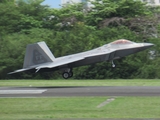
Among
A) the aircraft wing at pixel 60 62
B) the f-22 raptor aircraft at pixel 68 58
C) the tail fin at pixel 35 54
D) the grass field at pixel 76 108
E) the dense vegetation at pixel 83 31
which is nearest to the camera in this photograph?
the grass field at pixel 76 108

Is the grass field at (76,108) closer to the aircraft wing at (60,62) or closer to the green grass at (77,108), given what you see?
the green grass at (77,108)

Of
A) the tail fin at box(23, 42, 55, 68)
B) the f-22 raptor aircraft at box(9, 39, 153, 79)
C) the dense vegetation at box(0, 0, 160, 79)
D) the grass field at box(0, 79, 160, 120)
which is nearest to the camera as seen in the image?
the grass field at box(0, 79, 160, 120)

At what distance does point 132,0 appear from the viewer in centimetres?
5706

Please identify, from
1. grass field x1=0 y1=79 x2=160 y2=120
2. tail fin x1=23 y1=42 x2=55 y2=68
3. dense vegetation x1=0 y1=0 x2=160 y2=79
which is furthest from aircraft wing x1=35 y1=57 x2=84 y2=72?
grass field x1=0 y1=79 x2=160 y2=120

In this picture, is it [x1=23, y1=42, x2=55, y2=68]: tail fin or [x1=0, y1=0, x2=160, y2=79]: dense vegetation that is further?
[x1=0, y1=0, x2=160, y2=79]: dense vegetation

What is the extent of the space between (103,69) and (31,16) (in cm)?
1477

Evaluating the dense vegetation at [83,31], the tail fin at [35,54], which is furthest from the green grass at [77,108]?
the dense vegetation at [83,31]

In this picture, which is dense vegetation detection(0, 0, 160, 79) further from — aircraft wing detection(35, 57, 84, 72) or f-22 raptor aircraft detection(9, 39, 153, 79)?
aircraft wing detection(35, 57, 84, 72)

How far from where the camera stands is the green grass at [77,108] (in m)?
15.7

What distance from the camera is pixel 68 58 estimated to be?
127 feet

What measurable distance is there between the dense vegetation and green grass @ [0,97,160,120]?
2489cm

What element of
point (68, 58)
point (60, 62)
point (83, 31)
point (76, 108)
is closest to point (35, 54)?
point (60, 62)

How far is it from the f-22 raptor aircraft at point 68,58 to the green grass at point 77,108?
1616 cm

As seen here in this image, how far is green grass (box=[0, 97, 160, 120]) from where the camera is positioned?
1569 cm
